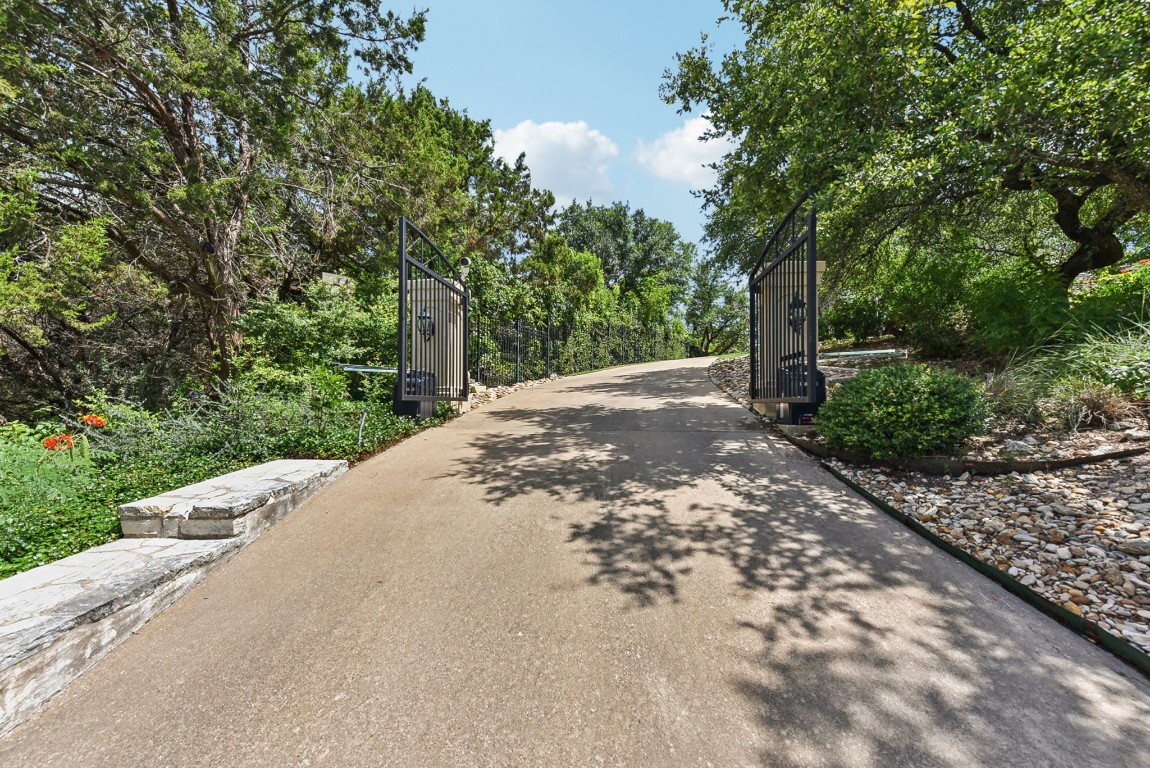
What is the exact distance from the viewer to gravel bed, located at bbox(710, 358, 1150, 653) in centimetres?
232

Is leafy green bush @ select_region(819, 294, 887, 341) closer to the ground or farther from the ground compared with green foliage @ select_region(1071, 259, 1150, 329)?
farther from the ground

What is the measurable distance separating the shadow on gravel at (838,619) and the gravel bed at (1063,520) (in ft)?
0.95

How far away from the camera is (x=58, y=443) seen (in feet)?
14.7

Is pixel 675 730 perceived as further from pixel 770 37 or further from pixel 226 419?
pixel 770 37

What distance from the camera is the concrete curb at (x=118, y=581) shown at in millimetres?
1873

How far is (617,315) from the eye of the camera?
17.8 metres

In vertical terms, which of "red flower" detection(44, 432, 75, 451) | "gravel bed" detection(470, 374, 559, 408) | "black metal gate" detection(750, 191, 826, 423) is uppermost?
"black metal gate" detection(750, 191, 826, 423)

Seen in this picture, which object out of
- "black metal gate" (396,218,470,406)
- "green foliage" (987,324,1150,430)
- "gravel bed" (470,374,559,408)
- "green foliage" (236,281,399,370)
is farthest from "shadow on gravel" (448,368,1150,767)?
"green foliage" (236,281,399,370)

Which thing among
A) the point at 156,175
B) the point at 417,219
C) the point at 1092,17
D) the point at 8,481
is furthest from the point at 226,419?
the point at 1092,17

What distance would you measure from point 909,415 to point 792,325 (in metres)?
1.59

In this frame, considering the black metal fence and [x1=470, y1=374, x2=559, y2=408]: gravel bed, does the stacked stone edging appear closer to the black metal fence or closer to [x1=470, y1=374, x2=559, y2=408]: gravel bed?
[x1=470, y1=374, x2=559, y2=408]: gravel bed

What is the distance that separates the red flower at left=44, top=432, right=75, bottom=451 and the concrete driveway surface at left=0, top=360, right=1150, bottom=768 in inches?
107

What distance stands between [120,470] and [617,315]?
15.2 m

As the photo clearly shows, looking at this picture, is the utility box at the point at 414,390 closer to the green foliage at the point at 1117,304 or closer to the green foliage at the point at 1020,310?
the green foliage at the point at 1117,304
